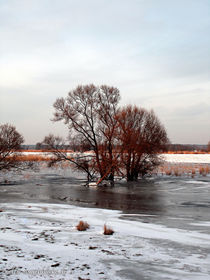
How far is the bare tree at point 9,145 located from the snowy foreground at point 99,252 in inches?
871

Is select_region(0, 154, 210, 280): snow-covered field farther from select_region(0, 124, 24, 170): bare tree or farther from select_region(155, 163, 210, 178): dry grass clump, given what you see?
select_region(155, 163, 210, 178): dry grass clump

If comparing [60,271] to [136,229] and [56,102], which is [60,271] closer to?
[136,229]

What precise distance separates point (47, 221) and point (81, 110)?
70.2 ft

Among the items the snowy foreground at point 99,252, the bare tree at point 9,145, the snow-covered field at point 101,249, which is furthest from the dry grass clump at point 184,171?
the snowy foreground at point 99,252

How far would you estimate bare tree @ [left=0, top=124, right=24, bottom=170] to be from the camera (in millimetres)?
30639

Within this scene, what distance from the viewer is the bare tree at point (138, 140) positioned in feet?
96.6

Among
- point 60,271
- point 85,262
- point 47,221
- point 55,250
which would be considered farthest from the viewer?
point 47,221

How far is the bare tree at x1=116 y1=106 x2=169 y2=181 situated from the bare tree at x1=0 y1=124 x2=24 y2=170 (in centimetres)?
1068

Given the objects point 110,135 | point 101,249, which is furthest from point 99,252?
point 110,135

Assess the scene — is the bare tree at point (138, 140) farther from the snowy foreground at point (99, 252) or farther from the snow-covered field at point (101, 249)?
the snowy foreground at point (99, 252)

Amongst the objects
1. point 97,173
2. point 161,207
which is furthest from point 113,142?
point 161,207

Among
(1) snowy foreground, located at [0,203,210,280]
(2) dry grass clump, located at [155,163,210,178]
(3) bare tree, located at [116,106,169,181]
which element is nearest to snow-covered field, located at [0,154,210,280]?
(1) snowy foreground, located at [0,203,210,280]

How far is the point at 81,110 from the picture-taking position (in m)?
30.6

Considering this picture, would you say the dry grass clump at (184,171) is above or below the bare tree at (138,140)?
below
